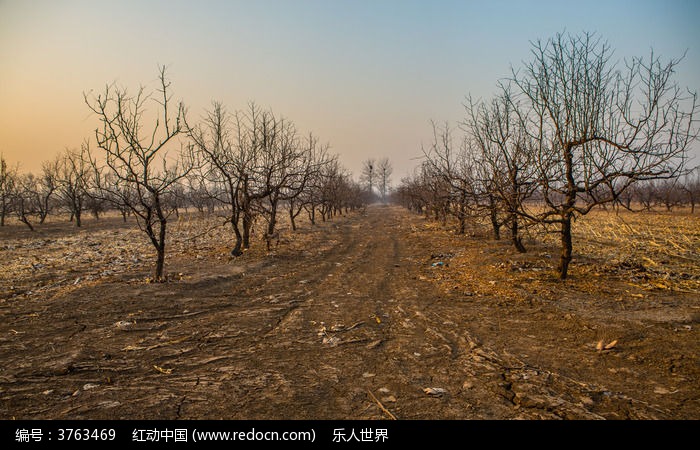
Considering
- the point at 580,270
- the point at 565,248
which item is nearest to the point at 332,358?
the point at 565,248

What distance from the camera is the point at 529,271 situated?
8109 millimetres

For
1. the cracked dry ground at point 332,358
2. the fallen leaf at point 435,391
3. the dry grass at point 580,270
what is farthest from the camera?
the dry grass at point 580,270

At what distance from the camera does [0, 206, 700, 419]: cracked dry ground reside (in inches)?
121

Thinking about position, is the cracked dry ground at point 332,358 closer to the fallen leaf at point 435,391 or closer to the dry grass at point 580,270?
the fallen leaf at point 435,391

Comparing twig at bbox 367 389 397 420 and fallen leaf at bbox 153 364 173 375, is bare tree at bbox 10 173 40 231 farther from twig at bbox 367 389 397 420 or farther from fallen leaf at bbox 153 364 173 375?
twig at bbox 367 389 397 420

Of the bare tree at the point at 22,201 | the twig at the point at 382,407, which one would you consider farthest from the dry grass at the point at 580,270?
the bare tree at the point at 22,201

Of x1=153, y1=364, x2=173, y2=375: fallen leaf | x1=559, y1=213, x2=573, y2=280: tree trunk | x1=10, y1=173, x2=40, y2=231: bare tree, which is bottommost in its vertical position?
x1=153, y1=364, x2=173, y2=375: fallen leaf

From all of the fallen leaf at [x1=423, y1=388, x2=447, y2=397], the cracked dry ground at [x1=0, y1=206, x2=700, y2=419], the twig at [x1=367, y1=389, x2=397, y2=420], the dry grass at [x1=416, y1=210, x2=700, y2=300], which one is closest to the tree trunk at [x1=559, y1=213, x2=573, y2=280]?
the dry grass at [x1=416, y1=210, x2=700, y2=300]

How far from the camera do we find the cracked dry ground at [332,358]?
121 inches

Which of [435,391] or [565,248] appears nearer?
[435,391]

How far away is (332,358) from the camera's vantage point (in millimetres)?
4105

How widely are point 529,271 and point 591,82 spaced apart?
4.23m

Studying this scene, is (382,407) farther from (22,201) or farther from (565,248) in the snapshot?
(22,201)

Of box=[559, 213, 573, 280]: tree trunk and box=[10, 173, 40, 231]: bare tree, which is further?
box=[10, 173, 40, 231]: bare tree
